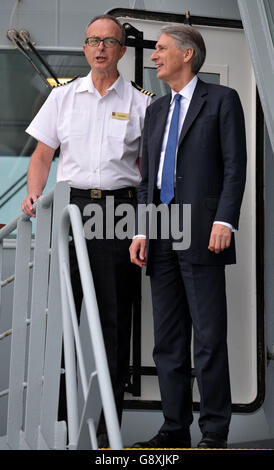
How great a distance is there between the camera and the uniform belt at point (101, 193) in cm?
280

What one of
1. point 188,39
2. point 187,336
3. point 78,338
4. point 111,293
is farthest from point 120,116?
point 78,338

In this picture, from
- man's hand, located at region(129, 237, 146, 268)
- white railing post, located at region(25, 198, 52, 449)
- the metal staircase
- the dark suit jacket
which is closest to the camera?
the metal staircase

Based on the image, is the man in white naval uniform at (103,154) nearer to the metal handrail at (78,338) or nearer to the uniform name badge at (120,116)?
the uniform name badge at (120,116)

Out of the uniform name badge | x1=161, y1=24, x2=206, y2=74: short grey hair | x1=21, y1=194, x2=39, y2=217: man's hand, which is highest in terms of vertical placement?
x1=161, y1=24, x2=206, y2=74: short grey hair

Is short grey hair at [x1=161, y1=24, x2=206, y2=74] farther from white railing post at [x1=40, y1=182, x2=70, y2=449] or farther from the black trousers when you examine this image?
white railing post at [x1=40, y1=182, x2=70, y2=449]

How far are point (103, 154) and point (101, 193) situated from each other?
16 centimetres

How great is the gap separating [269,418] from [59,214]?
6.02 feet

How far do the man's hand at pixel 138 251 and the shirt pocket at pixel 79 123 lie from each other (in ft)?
1.64

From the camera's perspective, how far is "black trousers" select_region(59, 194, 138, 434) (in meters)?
2.77

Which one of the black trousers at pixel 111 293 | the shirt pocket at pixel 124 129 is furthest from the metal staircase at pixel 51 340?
the shirt pocket at pixel 124 129

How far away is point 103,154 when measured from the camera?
9.36ft

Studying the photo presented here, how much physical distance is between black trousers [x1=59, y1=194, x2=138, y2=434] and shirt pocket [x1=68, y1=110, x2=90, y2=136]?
10.5 inches

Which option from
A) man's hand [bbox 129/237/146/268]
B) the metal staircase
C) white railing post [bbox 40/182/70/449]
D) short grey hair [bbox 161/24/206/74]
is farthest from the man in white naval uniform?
white railing post [bbox 40/182/70/449]

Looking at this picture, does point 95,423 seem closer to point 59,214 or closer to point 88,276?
point 88,276
